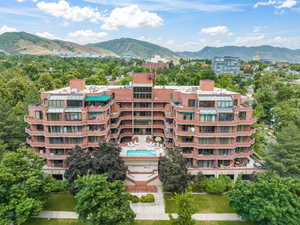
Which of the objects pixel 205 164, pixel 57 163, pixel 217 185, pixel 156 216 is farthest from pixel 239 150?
pixel 57 163

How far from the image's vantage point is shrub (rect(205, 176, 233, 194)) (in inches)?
1448

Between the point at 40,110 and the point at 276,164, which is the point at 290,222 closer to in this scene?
the point at 276,164

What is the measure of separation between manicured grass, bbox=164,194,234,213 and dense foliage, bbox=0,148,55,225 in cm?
1939

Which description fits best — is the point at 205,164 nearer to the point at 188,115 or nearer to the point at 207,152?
the point at 207,152

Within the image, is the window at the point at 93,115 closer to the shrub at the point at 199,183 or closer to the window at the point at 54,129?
the window at the point at 54,129

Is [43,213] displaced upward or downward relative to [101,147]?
downward

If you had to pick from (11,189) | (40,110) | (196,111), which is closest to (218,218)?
(196,111)

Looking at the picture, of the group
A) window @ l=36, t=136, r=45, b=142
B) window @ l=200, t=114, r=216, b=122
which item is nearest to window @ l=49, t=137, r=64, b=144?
window @ l=36, t=136, r=45, b=142

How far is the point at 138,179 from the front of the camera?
40.8 m

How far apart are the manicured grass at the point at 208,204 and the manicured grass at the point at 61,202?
16217 mm

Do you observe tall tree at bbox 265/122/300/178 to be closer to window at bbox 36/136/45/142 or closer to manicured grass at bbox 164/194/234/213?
manicured grass at bbox 164/194/234/213

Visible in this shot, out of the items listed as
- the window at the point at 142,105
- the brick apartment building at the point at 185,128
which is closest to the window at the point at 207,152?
the brick apartment building at the point at 185,128

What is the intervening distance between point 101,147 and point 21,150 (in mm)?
12480

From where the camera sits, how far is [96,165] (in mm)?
34406
